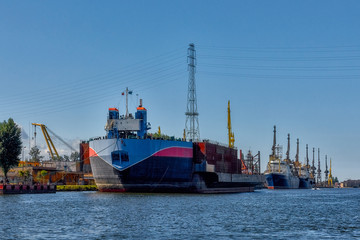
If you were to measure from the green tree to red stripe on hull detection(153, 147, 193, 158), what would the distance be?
97.4ft

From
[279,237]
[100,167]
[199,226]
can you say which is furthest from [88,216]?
[100,167]

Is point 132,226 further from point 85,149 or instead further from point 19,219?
point 85,149

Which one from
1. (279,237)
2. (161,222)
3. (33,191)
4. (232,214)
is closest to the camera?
(279,237)

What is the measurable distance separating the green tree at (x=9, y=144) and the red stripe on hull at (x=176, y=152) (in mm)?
29702

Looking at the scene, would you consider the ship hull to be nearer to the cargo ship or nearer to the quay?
the cargo ship

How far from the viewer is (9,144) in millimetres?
106250

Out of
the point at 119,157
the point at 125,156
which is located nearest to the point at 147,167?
the point at 125,156

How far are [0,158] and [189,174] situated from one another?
122 feet

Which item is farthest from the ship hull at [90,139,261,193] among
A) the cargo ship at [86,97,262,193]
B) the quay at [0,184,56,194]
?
the quay at [0,184,56,194]

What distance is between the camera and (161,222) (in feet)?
164

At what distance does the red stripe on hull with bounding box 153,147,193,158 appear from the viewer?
100m

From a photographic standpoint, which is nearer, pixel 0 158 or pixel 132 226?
pixel 132 226

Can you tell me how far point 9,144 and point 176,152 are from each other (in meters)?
33.2

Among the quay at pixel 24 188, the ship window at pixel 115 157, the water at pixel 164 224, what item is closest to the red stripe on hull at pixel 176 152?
the ship window at pixel 115 157
